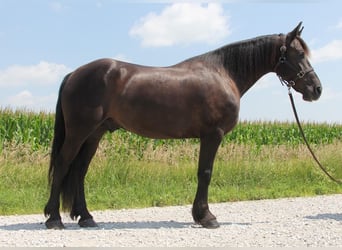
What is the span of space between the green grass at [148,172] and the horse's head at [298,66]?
3.63 m

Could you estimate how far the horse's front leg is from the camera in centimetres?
618

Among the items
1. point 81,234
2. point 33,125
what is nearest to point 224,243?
point 81,234

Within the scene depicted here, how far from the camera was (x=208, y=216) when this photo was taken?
6.29m

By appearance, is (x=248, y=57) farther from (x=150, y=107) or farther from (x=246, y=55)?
(x=150, y=107)

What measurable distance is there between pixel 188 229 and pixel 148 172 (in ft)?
15.2

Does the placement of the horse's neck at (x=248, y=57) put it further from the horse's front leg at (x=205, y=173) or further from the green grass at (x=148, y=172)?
the green grass at (x=148, y=172)

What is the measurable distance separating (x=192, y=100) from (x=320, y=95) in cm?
182

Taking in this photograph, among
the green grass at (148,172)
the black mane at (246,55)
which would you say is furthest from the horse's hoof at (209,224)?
the green grass at (148,172)

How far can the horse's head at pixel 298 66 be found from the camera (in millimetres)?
6492

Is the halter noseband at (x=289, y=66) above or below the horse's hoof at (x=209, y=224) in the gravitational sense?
above

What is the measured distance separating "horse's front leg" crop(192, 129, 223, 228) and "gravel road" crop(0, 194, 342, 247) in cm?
15

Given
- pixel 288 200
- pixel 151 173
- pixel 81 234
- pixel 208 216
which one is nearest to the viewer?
pixel 81 234

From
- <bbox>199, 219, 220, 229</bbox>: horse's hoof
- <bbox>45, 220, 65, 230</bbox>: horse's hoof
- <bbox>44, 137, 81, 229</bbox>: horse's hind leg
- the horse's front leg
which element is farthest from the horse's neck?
<bbox>45, 220, 65, 230</bbox>: horse's hoof

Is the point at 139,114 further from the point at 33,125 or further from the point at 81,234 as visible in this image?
the point at 33,125
